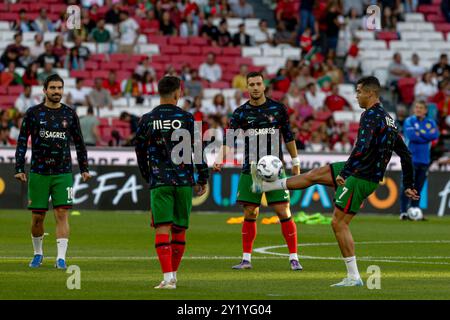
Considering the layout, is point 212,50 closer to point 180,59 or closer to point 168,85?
point 180,59

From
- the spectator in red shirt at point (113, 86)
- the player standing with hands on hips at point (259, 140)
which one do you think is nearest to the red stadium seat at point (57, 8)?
the spectator in red shirt at point (113, 86)

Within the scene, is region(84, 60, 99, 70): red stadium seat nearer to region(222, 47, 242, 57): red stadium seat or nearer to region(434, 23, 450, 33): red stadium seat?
region(222, 47, 242, 57): red stadium seat

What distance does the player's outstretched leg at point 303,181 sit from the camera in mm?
14922

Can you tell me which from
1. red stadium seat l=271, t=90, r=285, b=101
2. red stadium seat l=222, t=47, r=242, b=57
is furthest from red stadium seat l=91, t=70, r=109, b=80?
red stadium seat l=271, t=90, r=285, b=101

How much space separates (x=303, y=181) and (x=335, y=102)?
71.3 feet

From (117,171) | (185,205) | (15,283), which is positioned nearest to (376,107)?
(185,205)

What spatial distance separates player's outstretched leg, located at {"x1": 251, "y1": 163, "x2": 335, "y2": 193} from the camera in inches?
587

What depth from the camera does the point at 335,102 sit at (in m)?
36.7

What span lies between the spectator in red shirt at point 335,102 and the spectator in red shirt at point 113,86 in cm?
593

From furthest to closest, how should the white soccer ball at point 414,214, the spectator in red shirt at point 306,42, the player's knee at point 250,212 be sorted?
the spectator in red shirt at point 306,42, the white soccer ball at point 414,214, the player's knee at point 250,212

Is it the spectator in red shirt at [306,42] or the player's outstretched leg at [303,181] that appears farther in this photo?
→ the spectator in red shirt at [306,42]

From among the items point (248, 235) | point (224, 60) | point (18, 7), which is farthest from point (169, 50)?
point (248, 235)

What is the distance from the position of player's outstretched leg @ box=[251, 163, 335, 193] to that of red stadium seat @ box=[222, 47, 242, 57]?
72.1ft

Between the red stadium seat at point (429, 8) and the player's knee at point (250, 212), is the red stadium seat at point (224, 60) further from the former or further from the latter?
the player's knee at point (250, 212)
